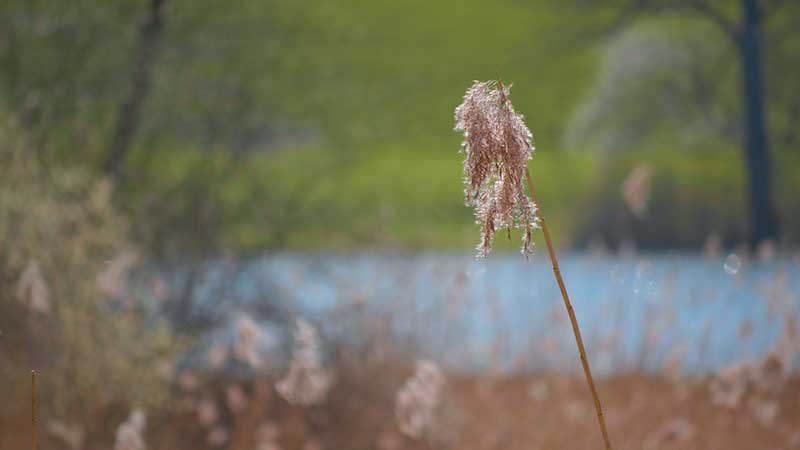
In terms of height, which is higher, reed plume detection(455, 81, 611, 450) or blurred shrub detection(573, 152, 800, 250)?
blurred shrub detection(573, 152, 800, 250)

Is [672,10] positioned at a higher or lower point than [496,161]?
higher

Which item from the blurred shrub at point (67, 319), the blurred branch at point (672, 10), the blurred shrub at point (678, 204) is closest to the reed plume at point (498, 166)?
the blurred shrub at point (67, 319)

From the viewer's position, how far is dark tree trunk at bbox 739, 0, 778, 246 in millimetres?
4996

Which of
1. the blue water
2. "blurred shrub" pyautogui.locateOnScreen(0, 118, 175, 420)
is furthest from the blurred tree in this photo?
"blurred shrub" pyautogui.locateOnScreen(0, 118, 175, 420)

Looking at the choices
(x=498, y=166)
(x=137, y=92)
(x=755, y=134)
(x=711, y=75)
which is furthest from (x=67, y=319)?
(x=711, y=75)

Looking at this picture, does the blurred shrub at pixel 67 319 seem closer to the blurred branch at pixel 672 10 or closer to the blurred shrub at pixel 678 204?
the blurred branch at pixel 672 10

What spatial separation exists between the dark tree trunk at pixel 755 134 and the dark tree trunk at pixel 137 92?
3.02m

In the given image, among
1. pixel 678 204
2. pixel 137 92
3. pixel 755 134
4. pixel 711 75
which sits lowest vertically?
pixel 678 204

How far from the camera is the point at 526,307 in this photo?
4.29m

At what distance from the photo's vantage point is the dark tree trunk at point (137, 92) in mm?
4250

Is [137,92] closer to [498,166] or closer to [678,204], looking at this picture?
[498,166]

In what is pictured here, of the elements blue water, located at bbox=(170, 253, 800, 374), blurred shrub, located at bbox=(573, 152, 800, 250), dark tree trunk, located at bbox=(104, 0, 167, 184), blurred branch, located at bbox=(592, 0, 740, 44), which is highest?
blurred branch, located at bbox=(592, 0, 740, 44)

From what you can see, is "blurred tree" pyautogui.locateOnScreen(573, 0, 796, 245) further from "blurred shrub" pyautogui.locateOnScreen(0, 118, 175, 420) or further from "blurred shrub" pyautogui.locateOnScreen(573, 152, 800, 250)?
"blurred shrub" pyautogui.locateOnScreen(0, 118, 175, 420)

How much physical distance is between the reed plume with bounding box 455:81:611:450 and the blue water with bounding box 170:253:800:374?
219cm
